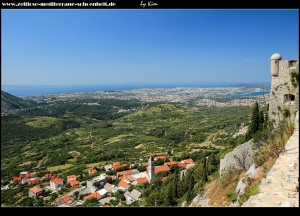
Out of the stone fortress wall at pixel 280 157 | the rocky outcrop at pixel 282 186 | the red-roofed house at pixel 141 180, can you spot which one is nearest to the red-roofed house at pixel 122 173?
the red-roofed house at pixel 141 180

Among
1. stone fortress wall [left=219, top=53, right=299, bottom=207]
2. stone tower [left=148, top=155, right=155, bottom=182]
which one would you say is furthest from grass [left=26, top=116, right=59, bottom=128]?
stone fortress wall [left=219, top=53, right=299, bottom=207]

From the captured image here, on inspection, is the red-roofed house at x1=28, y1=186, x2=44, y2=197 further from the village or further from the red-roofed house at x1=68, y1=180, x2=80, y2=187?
the red-roofed house at x1=68, y1=180, x2=80, y2=187

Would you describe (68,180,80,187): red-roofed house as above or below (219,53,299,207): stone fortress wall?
below

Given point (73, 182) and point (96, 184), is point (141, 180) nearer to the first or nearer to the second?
point (96, 184)

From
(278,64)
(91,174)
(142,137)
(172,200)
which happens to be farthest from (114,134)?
(278,64)

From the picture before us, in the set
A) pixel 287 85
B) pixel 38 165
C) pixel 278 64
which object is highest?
pixel 278 64

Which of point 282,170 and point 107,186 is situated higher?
point 282,170

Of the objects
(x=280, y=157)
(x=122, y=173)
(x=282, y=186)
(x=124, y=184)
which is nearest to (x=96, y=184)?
A: (x=124, y=184)
